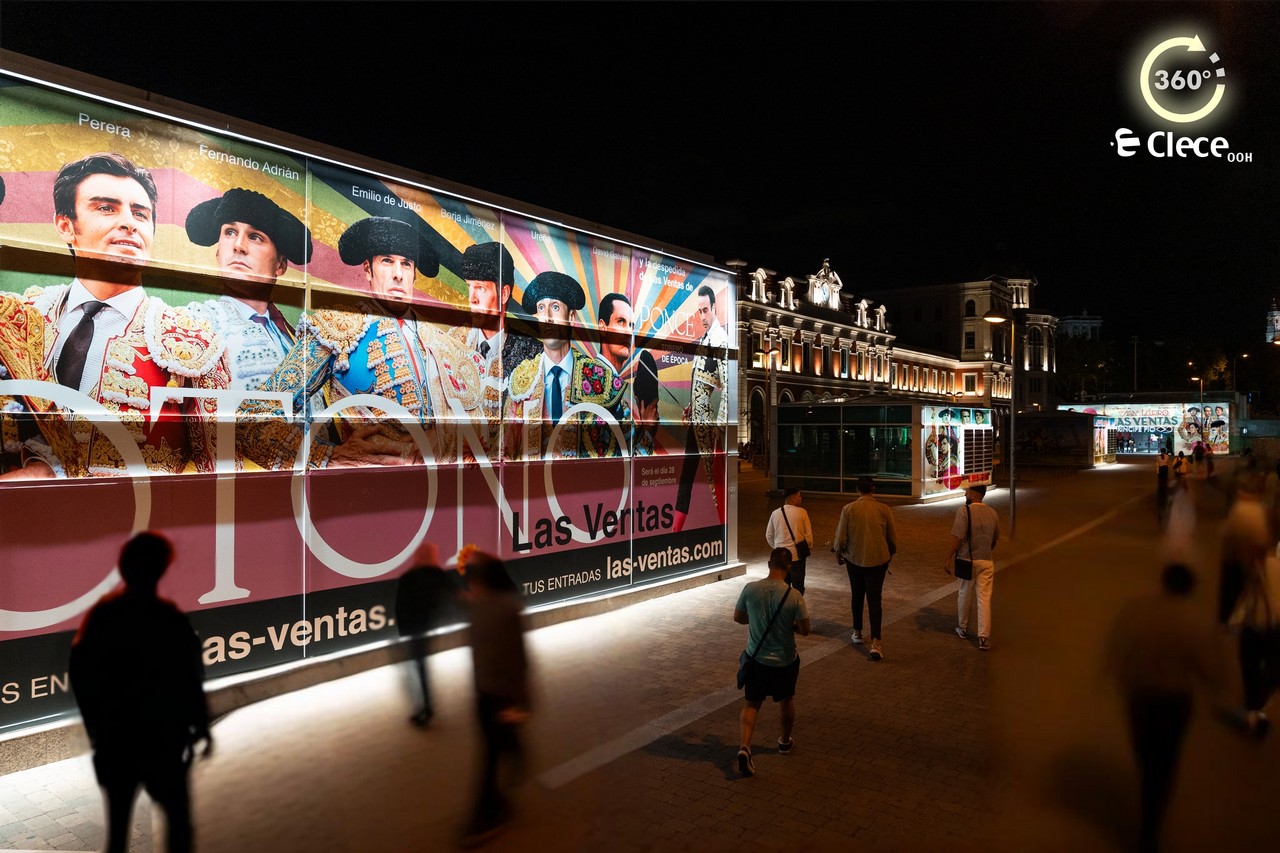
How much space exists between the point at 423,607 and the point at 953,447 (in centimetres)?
2719

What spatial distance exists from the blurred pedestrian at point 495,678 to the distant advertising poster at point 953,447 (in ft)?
81.6

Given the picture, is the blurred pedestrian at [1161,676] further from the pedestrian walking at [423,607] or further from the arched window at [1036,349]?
the arched window at [1036,349]

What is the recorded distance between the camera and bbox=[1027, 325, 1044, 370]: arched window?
103500mm

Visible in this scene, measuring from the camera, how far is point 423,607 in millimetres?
6758

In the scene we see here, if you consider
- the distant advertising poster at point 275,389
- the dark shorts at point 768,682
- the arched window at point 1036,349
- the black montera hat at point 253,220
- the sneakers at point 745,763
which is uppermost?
the arched window at point 1036,349

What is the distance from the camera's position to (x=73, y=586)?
247 inches

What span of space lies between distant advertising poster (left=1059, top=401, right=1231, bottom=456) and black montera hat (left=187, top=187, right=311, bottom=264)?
59.2 metres

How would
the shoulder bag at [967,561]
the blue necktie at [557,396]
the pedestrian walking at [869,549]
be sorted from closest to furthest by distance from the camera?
1. the pedestrian walking at [869,549]
2. the shoulder bag at [967,561]
3. the blue necktie at [557,396]

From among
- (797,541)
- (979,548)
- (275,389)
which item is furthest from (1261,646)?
(275,389)

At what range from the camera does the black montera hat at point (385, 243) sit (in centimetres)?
830

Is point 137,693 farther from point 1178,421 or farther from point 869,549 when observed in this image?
point 1178,421

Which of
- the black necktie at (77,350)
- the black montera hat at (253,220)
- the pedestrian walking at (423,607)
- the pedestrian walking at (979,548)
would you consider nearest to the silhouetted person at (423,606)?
the pedestrian walking at (423,607)

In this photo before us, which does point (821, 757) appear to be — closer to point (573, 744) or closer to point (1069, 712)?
point (573, 744)

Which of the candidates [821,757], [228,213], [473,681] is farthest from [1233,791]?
[228,213]
